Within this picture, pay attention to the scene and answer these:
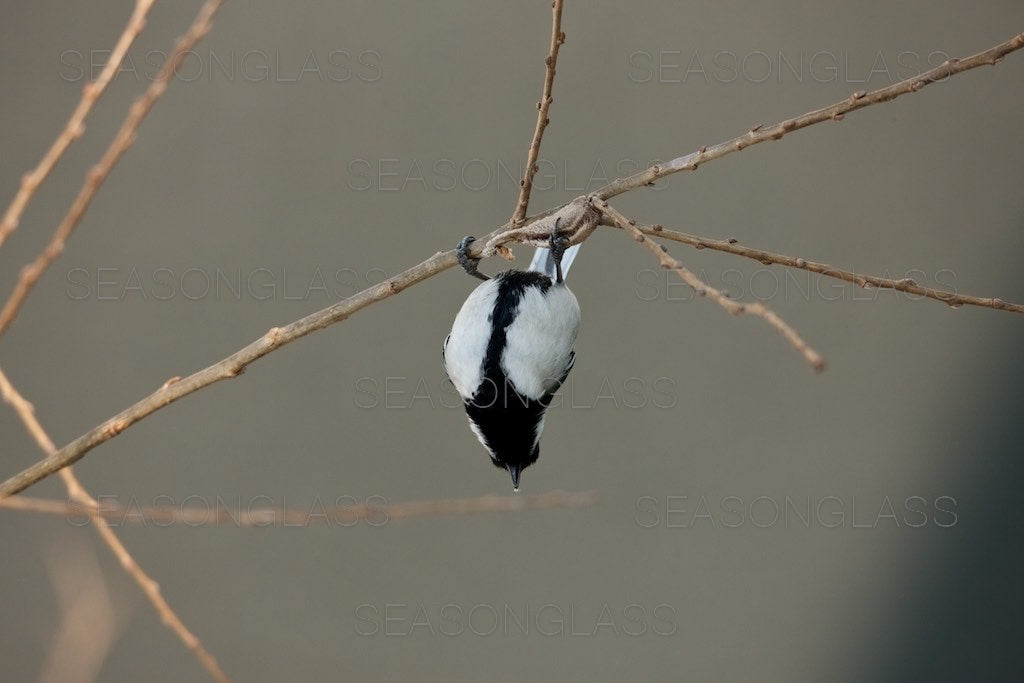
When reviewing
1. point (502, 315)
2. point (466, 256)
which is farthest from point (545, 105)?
point (502, 315)

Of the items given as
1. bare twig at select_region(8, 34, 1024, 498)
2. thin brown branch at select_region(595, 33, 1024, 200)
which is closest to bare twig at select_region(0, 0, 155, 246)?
bare twig at select_region(8, 34, 1024, 498)

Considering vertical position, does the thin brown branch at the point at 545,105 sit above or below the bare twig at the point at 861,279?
above

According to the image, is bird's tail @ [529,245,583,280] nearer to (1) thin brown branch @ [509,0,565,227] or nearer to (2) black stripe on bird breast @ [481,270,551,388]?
(2) black stripe on bird breast @ [481,270,551,388]

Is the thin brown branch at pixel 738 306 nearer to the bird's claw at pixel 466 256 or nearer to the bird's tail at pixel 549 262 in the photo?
the bird's claw at pixel 466 256

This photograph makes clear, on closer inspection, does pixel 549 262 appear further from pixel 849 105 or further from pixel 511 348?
pixel 849 105

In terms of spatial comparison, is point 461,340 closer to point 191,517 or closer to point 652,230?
point 652,230

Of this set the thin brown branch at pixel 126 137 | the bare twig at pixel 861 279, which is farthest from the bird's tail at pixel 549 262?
the thin brown branch at pixel 126 137
